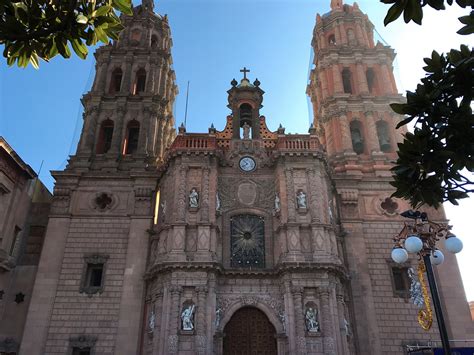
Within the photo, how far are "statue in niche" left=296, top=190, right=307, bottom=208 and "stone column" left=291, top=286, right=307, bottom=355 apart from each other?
15.4 ft

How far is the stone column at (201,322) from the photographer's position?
19.8m

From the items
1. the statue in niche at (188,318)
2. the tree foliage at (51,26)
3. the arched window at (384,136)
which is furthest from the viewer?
the arched window at (384,136)

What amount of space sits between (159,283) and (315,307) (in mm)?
7942

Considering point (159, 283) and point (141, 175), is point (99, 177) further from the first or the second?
point (159, 283)

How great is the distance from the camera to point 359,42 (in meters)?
35.8

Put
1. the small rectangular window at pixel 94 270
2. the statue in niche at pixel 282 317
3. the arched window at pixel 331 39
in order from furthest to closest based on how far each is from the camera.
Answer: the arched window at pixel 331 39, the small rectangular window at pixel 94 270, the statue in niche at pixel 282 317

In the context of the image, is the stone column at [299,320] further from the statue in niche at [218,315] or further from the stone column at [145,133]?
the stone column at [145,133]

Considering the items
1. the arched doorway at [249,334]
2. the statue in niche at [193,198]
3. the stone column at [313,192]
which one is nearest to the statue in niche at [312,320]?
the arched doorway at [249,334]

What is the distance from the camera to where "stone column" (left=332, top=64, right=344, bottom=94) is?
109ft

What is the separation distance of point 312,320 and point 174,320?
6.66 metres

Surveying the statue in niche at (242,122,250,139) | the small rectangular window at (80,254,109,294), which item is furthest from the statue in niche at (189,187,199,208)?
the small rectangular window at (80,254,109,294)

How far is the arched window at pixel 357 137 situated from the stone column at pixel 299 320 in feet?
45.3

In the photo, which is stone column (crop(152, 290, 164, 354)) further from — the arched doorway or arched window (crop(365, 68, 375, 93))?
arched window (crop(365, 68, 375, 93))

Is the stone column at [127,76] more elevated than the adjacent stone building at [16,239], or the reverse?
the stone column at [127,76]
